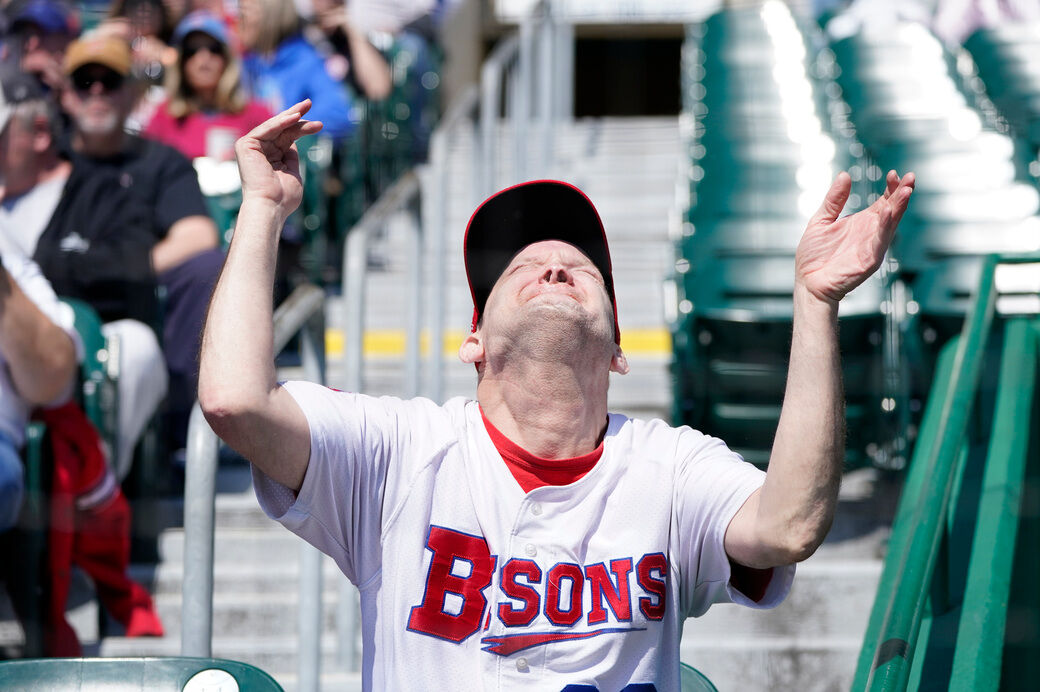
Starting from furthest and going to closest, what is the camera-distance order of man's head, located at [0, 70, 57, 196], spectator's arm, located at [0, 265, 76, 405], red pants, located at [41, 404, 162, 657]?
man's head, located at [0, 70, 57, 196] → red pants, located at [41, 404, 162, 657] → spectator's arm, located at [0, 265, 76, 405]

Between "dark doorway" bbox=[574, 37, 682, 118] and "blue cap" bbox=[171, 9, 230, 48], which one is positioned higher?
"blue cap" bbox=[171, 9, 230, 48]

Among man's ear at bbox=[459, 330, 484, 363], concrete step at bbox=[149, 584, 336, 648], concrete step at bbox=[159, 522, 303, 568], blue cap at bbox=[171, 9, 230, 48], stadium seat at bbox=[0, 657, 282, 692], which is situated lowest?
concrete step at bbox=[149, 584, 336, 648]

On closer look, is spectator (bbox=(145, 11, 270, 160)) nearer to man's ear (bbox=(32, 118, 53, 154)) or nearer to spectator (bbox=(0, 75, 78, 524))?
man's ear (bbox=(32, 118, 53, 154))

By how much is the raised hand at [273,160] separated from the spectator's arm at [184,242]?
2033mm

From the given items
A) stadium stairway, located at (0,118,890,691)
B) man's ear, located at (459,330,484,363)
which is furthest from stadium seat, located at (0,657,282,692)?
stadium stairway, located at (0,118,890,691)

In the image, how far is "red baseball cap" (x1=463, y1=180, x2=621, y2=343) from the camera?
6.01 feet

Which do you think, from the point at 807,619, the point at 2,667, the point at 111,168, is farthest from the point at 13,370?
the point at 807,619

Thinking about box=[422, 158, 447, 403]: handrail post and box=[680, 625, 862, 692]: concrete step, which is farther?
box=[422, 158, 447, 403]: handrail post

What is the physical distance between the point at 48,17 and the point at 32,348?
6.96 feet

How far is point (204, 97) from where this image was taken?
4660 millimetres

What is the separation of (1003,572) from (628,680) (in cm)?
97

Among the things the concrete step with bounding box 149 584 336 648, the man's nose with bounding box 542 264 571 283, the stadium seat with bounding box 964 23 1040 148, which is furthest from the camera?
the stadium seat with bounding box 964 23 1040 148

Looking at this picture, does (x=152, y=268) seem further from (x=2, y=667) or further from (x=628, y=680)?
(x=628, y=680)

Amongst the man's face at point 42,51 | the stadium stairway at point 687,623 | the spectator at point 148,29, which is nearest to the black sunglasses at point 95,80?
the man's face at point 42,51
